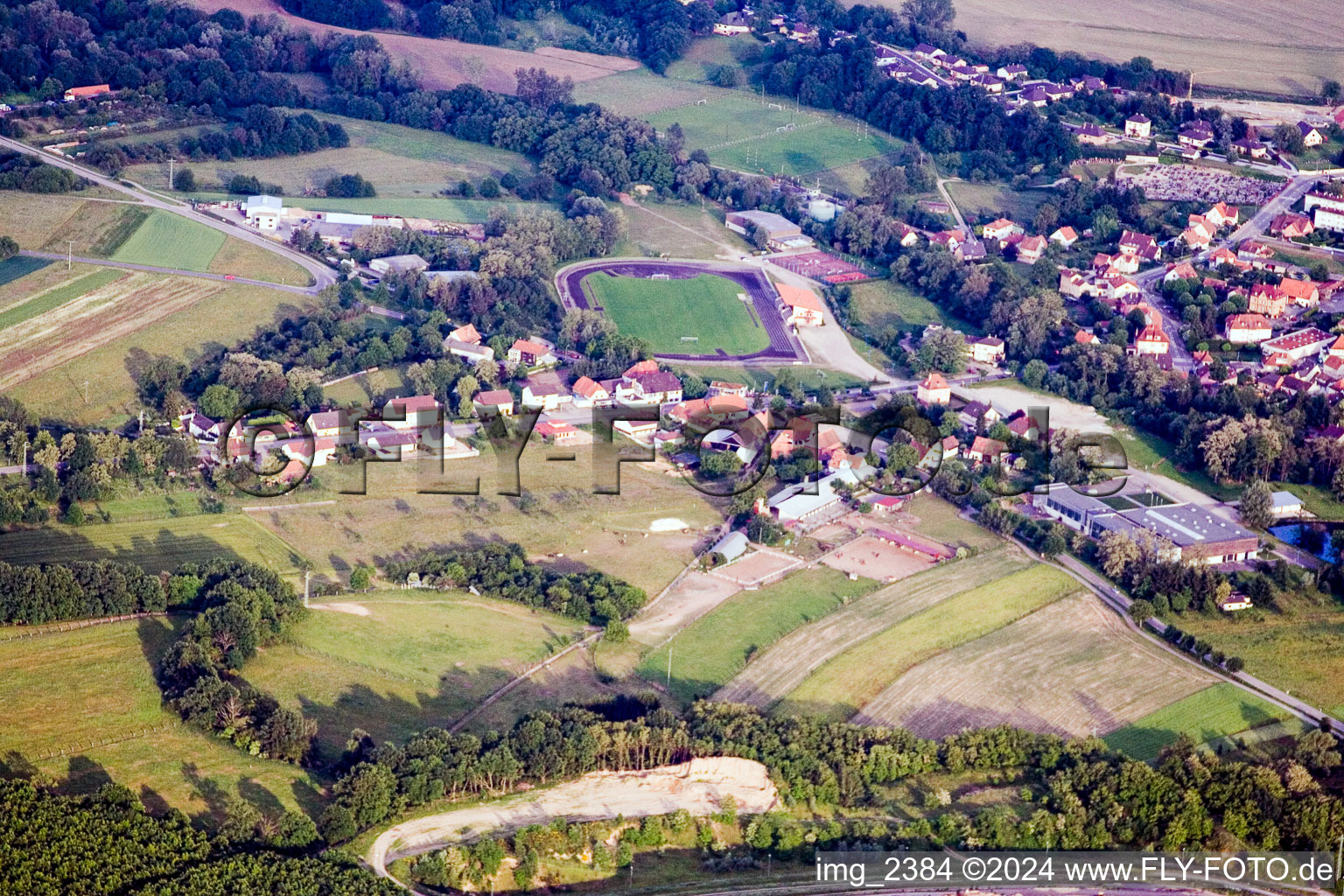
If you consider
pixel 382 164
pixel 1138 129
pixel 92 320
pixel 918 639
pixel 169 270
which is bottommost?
pixel 918 639

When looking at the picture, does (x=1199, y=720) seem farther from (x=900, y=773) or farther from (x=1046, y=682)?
(x=900, y=773)

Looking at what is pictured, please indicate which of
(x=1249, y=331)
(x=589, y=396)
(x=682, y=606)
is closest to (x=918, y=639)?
(x=682, y=606)

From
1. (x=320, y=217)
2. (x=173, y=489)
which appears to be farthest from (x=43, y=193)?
(x=173, y=489)

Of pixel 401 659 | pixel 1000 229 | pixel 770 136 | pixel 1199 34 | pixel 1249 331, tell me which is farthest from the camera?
pixel 1199 34

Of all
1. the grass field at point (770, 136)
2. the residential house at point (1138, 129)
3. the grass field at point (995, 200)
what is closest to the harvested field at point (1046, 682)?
the grass field at point (995, 200)

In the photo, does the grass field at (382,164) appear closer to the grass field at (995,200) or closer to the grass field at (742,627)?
the grass field at (995,200)
